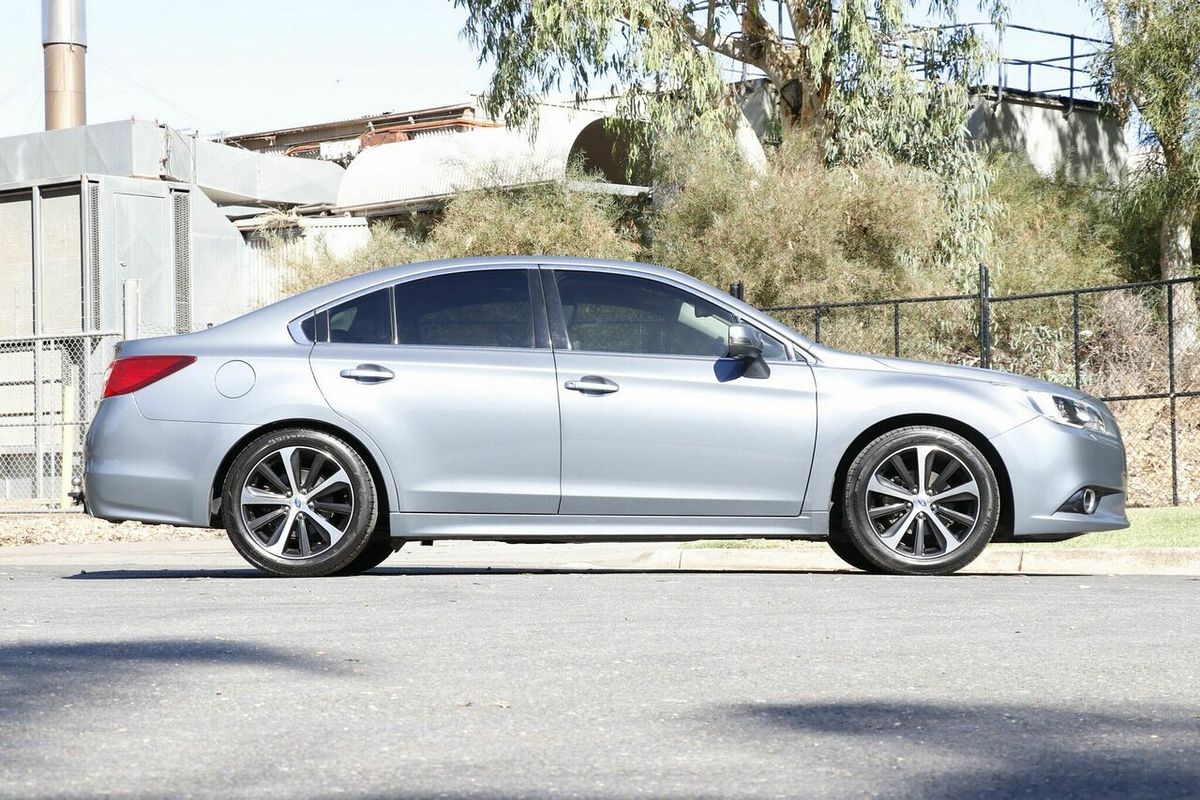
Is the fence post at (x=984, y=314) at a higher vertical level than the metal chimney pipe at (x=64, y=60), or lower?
lower

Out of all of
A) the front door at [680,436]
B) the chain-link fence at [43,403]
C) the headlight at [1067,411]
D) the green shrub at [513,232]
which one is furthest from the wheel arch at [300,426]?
the green shrub at [513,232]

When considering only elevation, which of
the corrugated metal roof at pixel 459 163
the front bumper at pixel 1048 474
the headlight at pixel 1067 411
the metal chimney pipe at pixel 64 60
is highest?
the metal chimney pipe at pixel 64 60

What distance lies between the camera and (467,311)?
8742mm

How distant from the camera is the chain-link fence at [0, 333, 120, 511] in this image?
68.2 feet

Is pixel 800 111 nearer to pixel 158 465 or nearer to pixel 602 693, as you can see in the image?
pixel 158 465

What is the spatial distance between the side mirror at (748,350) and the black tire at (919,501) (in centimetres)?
69

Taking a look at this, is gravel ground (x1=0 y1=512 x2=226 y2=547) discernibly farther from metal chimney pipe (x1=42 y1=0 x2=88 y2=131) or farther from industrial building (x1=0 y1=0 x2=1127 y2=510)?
metal chimney pipe (x1=42 y1=0 x2=88 y2=131)

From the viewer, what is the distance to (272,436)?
27.9 feet

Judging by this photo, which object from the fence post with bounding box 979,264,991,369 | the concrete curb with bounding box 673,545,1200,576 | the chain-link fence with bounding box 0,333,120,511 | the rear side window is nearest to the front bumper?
the concrete curb with bounding box 673,545,1200,576

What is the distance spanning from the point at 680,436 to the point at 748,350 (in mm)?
561

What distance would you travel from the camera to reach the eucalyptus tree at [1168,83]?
24.2m

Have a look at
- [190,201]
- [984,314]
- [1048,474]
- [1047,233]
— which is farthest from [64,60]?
[1048,474]

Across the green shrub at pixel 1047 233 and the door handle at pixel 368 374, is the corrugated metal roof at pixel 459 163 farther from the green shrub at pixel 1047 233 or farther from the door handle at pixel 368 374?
the door handle at pixel 368 374

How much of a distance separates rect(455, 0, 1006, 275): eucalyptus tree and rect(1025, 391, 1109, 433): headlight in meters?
14.6
